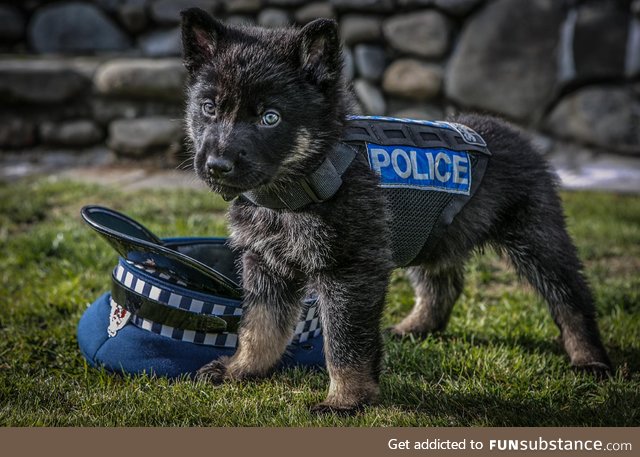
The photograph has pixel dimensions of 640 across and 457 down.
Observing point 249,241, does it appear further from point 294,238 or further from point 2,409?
point 2,409

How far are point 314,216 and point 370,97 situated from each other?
5.74 meters

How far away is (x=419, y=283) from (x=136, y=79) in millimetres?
5234

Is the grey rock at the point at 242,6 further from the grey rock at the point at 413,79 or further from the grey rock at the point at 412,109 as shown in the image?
the grey rock at the point at 412,109

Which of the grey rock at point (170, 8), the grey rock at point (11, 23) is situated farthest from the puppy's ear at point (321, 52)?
the grey rock at point (11, 23)

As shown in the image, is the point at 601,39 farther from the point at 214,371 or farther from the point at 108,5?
the point at 214,371

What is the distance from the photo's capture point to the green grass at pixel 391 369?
9.81ft

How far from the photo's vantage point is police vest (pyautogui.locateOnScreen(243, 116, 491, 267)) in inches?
120

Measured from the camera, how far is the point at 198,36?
298 centimetres

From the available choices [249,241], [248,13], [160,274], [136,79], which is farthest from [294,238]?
[248,13]

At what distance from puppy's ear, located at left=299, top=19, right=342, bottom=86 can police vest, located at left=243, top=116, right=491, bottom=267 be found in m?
0.29

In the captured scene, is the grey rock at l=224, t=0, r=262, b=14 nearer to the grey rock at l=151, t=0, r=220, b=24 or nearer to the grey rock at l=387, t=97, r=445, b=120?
the grey rock at l=151, t=0, r=220, b=24

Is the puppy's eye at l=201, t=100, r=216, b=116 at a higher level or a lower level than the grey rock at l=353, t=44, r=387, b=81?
higher

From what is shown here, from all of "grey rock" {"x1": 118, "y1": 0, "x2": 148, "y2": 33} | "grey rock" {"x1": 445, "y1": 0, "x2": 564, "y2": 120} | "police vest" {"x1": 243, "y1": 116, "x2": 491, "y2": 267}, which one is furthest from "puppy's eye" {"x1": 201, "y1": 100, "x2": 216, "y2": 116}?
"grey rock" {"x1": 118, "y1": 0, "x2": 148, "y2": 33}

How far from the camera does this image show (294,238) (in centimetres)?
297
